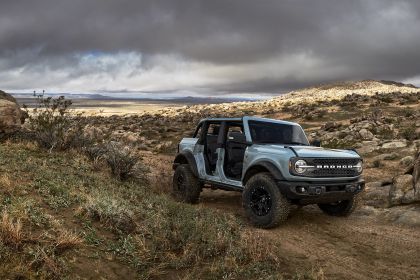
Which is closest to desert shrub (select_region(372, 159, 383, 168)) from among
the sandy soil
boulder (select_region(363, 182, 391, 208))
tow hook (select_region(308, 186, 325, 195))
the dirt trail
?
boulder (select_region(363, 182, 391, 208))

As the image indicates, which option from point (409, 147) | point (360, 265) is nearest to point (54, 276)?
point (360, 265)

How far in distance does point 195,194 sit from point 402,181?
4901mm

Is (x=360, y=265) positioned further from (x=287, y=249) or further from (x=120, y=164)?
(x=120, y=164)

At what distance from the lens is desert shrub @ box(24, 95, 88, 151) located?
12805 mm

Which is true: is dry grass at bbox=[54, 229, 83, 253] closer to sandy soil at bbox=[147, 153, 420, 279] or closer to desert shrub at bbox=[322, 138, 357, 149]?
sandy soil at bbox=[147, 153, 420, 279]

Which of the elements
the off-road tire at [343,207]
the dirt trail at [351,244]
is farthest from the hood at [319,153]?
the dirt trail at [351,244]

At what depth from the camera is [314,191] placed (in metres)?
7.71

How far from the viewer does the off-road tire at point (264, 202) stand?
7.82m

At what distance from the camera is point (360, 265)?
254 inches

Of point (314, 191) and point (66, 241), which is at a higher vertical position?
point (314, 191)

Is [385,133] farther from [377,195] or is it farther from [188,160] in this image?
[188,160]

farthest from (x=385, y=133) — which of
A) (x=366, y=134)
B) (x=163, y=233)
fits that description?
(x=163, y=233)

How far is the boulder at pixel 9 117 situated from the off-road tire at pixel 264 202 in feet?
28.6

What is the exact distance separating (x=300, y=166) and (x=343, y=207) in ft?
7.18
